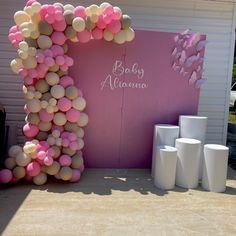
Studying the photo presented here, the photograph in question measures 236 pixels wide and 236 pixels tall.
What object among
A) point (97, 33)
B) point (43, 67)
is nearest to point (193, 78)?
point (97, 33)

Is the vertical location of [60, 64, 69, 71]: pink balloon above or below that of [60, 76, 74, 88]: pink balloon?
above

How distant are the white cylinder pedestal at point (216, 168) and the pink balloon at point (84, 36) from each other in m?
2.37

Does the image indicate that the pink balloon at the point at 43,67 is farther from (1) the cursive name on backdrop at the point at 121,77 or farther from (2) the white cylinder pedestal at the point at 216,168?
(2) the white cylinder pedestal at the point at 216,168

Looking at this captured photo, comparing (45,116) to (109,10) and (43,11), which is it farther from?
(109,10)

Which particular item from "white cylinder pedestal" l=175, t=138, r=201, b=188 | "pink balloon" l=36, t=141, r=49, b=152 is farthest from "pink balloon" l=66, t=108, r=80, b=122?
"white cylinder pedestal" l=175, t=138, r=201, b=188

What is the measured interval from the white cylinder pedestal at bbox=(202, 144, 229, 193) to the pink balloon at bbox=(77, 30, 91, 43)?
7.78ft

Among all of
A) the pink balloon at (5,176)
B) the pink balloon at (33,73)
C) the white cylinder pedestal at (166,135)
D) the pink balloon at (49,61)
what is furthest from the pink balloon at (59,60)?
the white cylinder pedestal at (166,135)

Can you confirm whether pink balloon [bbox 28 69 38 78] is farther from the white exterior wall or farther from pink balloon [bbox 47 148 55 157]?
the white exterior wall

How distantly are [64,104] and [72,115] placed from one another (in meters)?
0.20

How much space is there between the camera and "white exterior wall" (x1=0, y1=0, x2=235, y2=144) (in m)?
6.41

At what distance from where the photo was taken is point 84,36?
16.5ft

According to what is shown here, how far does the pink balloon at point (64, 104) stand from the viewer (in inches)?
192

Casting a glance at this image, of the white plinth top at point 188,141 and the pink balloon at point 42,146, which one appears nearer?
the pink balloon at point 42,146

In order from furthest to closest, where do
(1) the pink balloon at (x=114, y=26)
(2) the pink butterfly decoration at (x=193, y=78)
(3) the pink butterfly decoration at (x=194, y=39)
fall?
(2) the pink butterfly decoration at (x=193, y=78) → (3) the pink butterfly decoration at (x=194, y=39) → (1) the pink balloon at (x=114, y=26)
